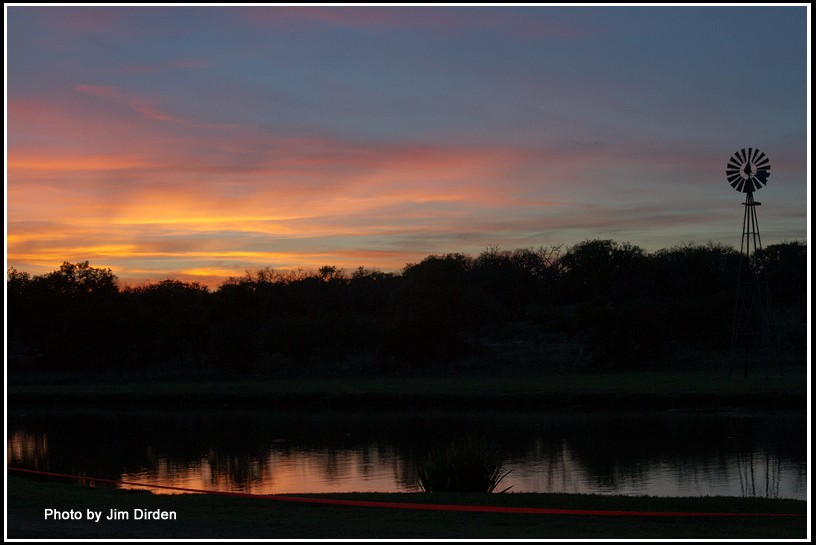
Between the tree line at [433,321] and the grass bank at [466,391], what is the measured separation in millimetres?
4244

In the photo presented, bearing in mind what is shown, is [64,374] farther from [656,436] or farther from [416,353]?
[656,436]

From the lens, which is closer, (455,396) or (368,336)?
(455,396)

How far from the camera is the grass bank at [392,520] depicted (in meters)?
12.2

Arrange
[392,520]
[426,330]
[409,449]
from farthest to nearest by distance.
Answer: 1. [426,330]
2. [409,449]
3. [392,520]

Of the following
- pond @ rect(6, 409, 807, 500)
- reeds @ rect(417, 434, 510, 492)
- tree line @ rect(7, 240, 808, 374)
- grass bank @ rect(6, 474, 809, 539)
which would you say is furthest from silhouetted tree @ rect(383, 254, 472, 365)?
grass bank @ rect(6, 474, 809, 539)

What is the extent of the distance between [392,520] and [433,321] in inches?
1896

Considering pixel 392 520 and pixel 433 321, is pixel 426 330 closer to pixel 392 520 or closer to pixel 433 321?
pixel 433 321

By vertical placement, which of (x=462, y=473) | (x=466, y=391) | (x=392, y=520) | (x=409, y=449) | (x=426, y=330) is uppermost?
(x=426, y=330)

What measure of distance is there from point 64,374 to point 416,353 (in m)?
26.4

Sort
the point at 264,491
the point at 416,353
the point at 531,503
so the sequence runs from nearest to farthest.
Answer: the point at 531,503, the point at 264,491, the point at 416,353

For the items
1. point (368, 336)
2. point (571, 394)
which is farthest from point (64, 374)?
point (571, 394)

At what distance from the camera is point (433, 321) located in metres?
61.6

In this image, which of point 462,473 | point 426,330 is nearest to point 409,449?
point 462,473

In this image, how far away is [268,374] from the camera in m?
62.8
